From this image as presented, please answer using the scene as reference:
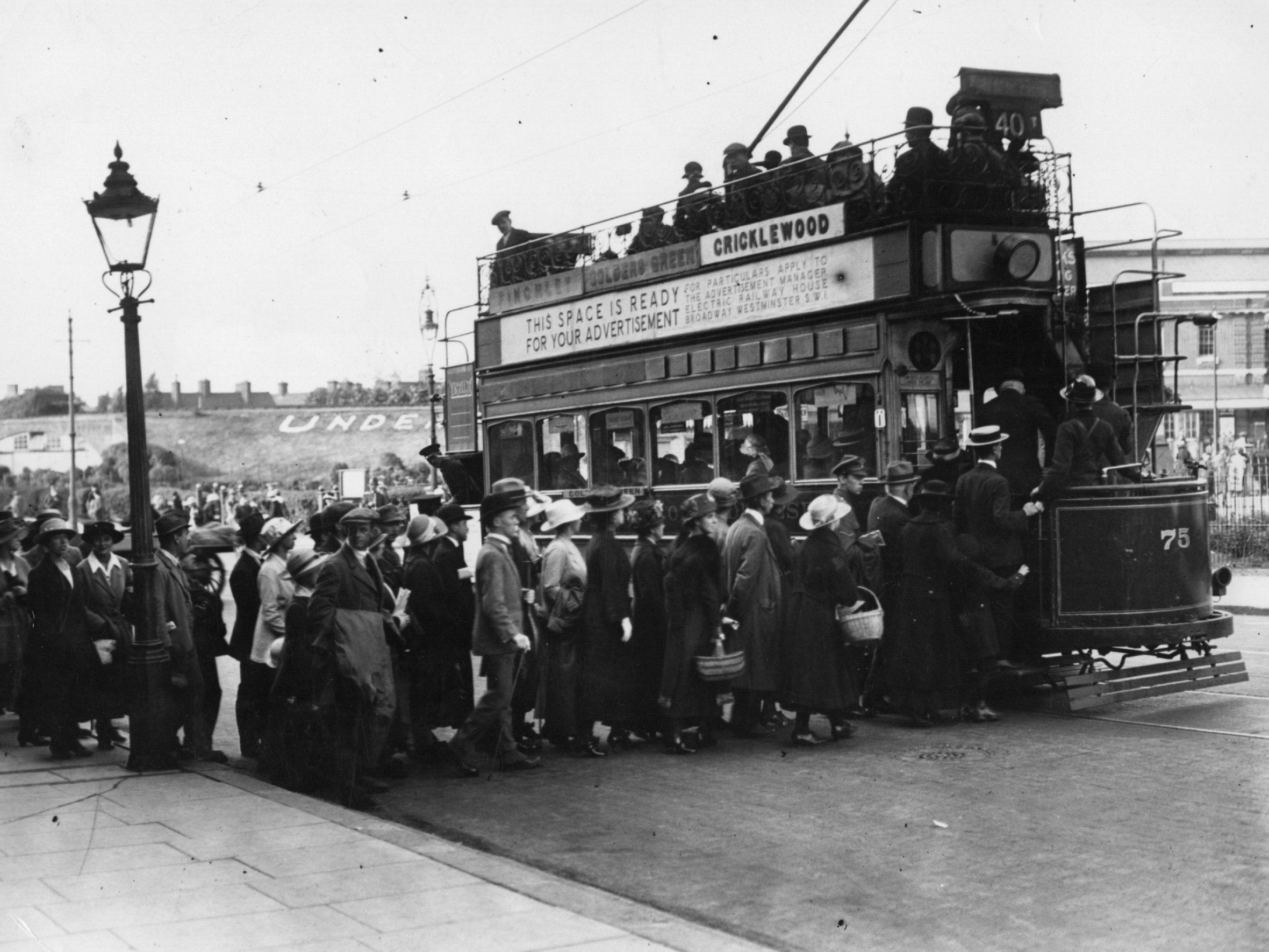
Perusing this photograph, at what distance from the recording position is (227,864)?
5879 mm

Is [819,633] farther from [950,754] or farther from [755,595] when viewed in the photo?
[950,754]

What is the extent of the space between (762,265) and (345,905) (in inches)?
319

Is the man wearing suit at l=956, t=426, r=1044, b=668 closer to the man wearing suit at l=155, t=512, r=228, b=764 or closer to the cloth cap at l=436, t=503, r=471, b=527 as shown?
the cloth cap at l=436, t=503, r=471, b=527

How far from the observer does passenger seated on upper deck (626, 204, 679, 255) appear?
13.5 metres

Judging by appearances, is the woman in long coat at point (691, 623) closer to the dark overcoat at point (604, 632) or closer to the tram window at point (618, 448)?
the dark overcoat at point (604, 632)

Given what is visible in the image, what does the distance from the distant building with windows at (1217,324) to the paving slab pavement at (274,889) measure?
6.96 metres

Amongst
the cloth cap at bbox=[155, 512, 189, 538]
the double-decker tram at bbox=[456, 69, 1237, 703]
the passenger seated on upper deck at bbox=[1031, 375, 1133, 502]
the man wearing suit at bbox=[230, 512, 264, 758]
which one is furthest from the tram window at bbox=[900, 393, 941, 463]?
the cloth cap at bbox=[155, 512, 189, 538]

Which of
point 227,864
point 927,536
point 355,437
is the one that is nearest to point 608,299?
point 927,536

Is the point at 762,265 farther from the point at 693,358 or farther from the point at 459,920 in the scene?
the point at 459,920

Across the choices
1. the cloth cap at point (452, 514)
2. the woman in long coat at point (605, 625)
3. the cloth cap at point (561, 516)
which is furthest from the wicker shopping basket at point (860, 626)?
the cloth cap at point (452, 514)

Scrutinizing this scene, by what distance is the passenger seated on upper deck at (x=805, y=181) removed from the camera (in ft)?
38.1

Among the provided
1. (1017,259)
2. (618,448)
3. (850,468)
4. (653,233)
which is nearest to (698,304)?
(653,233)

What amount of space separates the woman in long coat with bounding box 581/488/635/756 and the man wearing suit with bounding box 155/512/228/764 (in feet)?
7.76

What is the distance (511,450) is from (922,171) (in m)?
6.62
